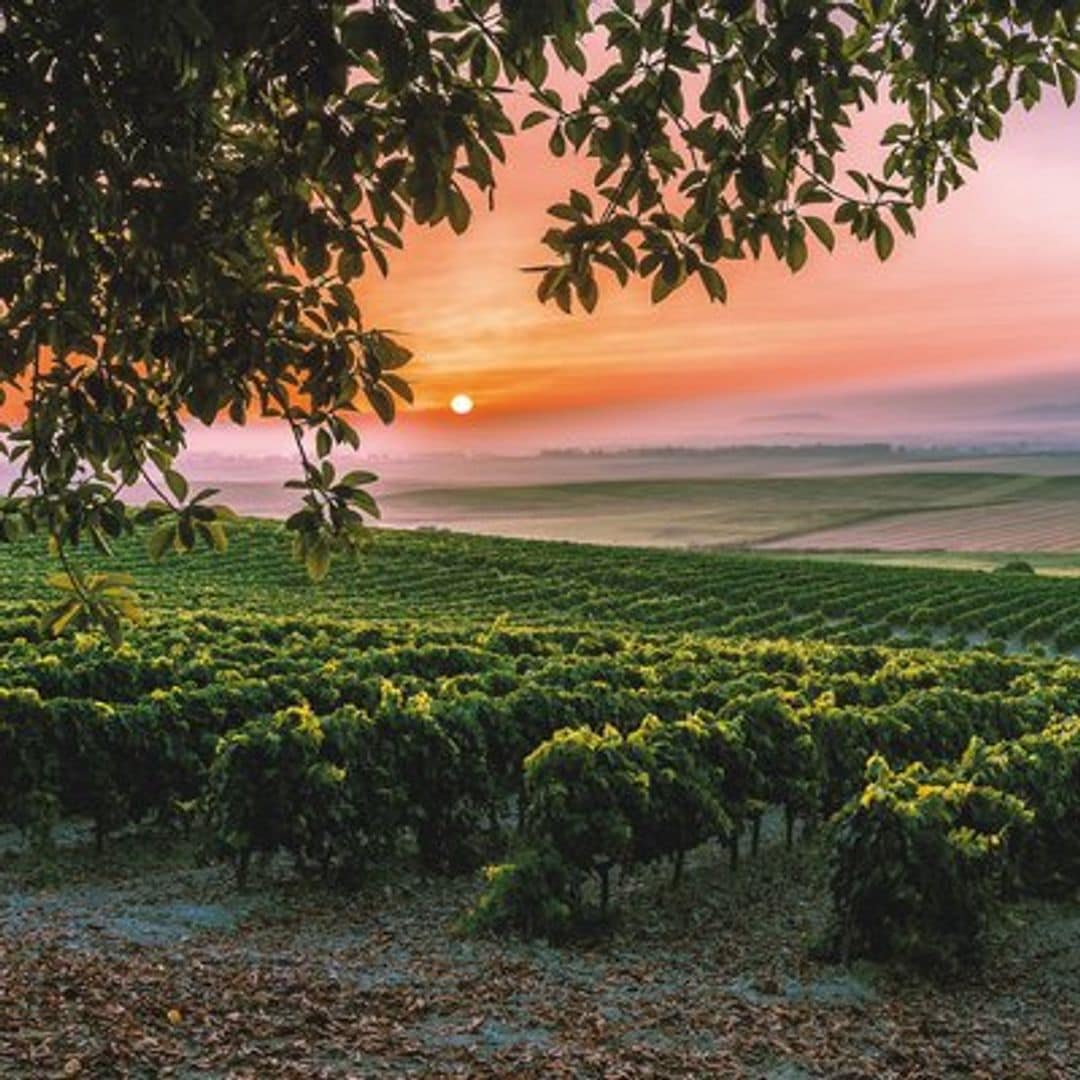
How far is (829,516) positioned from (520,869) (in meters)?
151

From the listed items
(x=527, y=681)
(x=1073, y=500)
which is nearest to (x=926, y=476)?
(x=1073, y=500)

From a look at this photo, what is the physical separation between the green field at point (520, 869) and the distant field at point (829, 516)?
10333 centimetres

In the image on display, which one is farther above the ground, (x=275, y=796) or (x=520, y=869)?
(x=275, y=796)

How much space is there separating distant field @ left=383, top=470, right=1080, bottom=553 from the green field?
103 metres

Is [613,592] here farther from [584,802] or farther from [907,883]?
[907,883]

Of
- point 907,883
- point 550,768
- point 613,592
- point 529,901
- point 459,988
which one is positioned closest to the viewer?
point 459,988

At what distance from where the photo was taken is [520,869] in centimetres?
1085

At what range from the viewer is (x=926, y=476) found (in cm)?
19150

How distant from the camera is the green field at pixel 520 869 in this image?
8016mm

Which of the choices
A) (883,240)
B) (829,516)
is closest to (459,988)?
(883,240)

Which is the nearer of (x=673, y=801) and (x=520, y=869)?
(x=520, y=869)

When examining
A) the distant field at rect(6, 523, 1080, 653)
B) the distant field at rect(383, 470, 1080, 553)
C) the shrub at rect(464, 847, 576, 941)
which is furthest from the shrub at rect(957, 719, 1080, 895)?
the distant field at rect(383, 470, 1080, 553)

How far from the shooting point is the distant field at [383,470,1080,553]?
126m

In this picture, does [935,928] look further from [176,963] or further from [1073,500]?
[1073,500]
